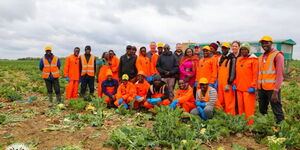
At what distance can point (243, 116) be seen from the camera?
4586 millimetres

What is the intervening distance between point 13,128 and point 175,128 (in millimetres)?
3625

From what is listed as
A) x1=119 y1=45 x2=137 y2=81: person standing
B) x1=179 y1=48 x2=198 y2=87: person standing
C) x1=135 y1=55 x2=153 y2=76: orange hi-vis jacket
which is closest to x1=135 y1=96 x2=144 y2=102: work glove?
x1=119 y1=45 x2=137 y2=81: person standing

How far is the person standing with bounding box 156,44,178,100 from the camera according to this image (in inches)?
263

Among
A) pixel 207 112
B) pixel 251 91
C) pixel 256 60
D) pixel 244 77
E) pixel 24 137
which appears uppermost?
pixel 256 60

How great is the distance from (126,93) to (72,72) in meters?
2.50

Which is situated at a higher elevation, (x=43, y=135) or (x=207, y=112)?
(x=207, y=112)

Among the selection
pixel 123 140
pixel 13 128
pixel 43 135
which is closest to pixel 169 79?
pixel 123 140

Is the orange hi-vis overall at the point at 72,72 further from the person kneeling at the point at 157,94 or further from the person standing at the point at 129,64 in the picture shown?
the person kneeling at the point at 157,94

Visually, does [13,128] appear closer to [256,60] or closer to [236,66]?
[236,66]

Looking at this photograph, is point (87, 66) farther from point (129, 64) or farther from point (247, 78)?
point (247, 78)

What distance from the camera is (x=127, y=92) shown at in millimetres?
6555

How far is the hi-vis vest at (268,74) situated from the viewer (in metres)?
4.57

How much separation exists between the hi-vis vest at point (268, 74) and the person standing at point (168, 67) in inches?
98.9

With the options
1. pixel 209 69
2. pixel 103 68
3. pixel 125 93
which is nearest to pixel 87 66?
pixel 103 68
